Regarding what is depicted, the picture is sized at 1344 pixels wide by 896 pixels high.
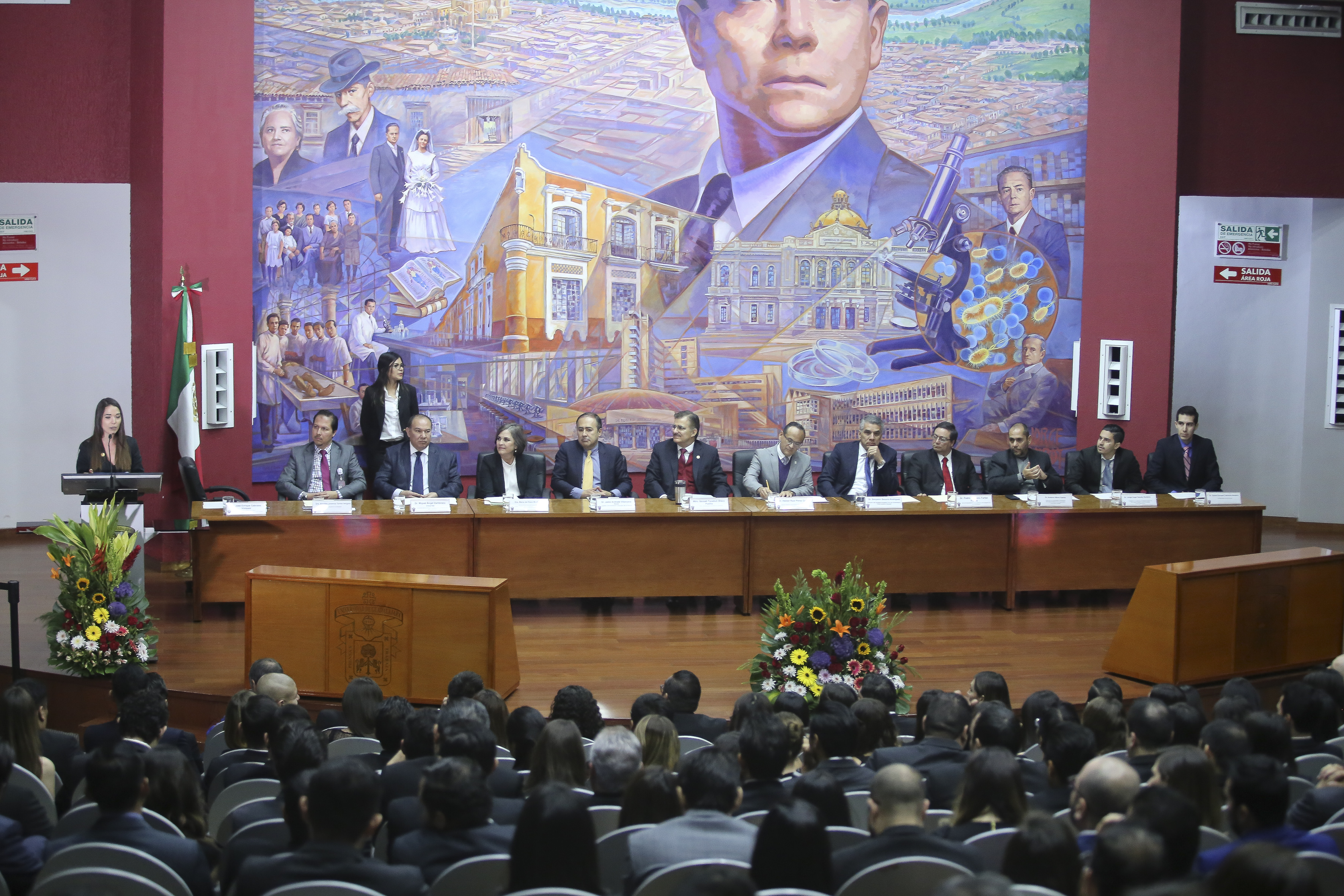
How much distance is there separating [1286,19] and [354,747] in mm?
9300

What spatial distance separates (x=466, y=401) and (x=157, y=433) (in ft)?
6.98

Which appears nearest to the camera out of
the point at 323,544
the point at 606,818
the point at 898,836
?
the point at 898,836

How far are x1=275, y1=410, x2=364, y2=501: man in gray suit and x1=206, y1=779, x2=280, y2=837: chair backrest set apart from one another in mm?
3963

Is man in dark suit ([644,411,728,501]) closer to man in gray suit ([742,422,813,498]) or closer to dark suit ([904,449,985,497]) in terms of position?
man in gray suit ([742,422,813,498])

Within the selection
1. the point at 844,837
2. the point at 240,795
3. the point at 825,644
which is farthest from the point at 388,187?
the point at 844,837

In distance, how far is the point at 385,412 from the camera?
8.19 meters

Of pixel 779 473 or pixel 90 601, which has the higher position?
pixel 779 473

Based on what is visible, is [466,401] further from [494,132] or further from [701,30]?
[701,30]

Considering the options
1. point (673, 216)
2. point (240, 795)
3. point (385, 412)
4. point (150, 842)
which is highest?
point (673, 216)

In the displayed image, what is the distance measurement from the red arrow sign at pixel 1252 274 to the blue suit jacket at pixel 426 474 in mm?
6774

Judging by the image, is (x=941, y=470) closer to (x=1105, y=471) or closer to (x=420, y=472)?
(x=1105, y=471)

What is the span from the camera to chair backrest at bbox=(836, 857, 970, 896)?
2.45 meters

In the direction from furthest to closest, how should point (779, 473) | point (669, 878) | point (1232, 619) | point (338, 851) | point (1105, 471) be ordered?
point (1105, 471) < point (779, 473) < point (1232, 619) < point (338, 851) < point (669, 878)

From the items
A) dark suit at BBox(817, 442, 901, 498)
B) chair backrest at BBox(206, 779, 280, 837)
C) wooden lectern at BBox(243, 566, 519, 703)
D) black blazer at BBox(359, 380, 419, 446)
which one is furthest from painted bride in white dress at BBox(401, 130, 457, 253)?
chair backrest at BBox(206, 779, 280, 837)
